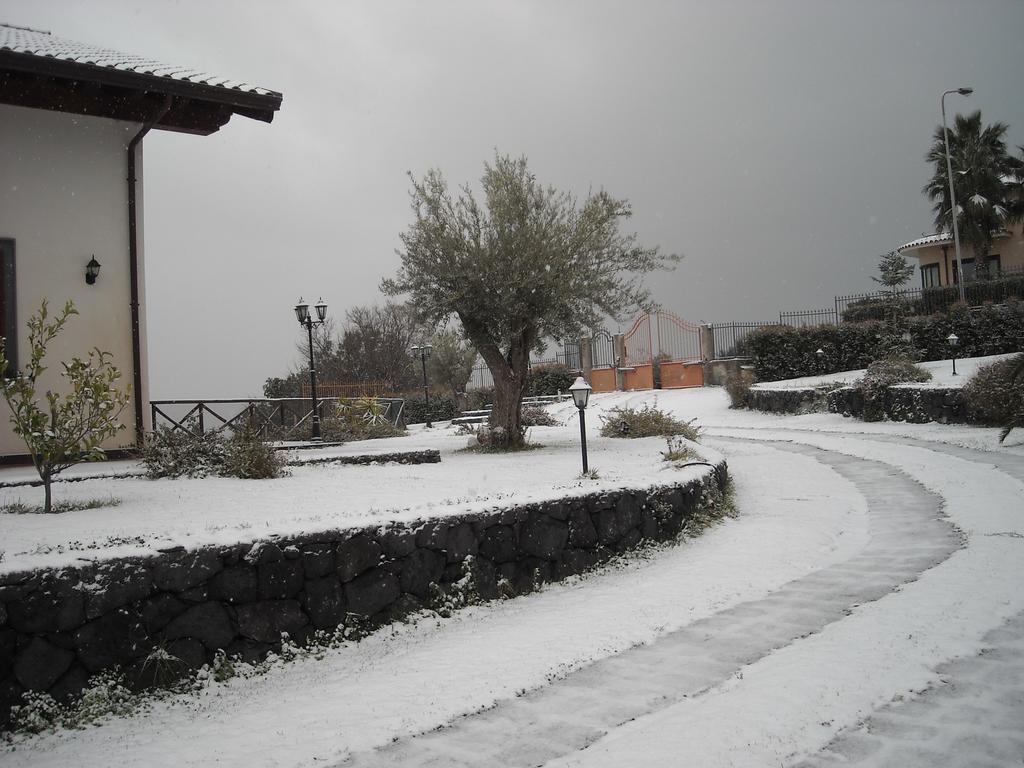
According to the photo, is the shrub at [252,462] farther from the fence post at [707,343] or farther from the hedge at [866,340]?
the fence post at [707,343]

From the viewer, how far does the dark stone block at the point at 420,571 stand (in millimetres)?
4891

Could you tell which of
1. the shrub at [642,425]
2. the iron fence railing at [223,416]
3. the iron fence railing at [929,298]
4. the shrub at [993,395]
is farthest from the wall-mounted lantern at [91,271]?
the iron fence railing at [929,298]

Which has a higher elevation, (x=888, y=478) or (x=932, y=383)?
(x=932, y=383)

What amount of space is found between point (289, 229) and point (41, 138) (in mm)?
18189

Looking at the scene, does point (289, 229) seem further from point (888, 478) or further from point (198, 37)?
point (888, 478)

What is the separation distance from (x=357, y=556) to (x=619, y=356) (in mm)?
25425

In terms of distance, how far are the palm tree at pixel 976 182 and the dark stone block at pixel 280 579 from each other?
105 feet

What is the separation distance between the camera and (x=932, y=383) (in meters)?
15.8

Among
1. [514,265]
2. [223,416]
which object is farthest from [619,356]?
[223,416]

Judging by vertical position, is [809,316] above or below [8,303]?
above

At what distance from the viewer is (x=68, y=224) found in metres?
9.30

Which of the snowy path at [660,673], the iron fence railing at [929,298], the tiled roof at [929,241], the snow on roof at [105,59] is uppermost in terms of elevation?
the tiled roof at [929,241]

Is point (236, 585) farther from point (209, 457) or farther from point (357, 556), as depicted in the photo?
point (209, 457)

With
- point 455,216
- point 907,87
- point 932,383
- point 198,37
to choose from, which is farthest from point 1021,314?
point 198,37
